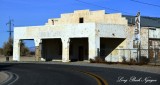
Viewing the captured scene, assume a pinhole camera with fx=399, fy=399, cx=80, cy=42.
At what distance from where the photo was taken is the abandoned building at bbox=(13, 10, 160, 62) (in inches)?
1989

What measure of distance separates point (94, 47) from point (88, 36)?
1.75 metres

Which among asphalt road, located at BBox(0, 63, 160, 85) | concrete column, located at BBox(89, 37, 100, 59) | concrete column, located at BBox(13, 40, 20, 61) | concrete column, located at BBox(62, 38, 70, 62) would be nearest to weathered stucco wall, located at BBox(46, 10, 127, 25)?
→ concrete column, located at BBox(62, 38, 70, 62)

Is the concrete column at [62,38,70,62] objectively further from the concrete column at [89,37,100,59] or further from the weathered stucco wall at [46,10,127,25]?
the weathered stucco wall at [46,10,127,25]

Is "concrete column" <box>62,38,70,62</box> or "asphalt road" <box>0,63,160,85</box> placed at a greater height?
"concrete column" <box>62,38,70,62</box>

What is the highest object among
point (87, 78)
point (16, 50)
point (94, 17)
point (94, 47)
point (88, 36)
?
point (94, 17)

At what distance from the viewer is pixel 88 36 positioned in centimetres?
5003

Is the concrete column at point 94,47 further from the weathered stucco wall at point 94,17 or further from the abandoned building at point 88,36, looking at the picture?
the weathered stucco wall at point 94,17

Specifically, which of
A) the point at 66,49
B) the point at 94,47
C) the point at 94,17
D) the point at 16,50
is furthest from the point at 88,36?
the point at 16,50

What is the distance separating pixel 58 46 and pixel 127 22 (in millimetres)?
11694

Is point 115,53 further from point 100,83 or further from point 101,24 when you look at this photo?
point 100,83

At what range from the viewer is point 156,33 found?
57969 mm

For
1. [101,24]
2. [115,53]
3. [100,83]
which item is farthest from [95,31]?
[100,83]

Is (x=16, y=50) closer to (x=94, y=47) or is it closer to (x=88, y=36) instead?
(x=88, y=36)

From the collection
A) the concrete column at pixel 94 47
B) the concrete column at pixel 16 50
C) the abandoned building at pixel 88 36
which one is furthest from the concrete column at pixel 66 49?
the concrete column at pixel 16 50
